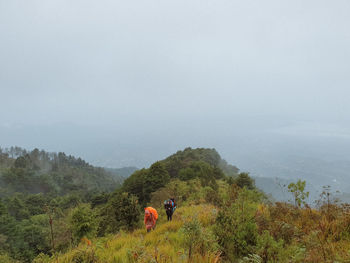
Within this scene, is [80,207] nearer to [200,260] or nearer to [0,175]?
[200,260]

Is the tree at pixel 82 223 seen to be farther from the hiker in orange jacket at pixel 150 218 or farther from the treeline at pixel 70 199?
the hiker in orange jacket at pixel 150 218

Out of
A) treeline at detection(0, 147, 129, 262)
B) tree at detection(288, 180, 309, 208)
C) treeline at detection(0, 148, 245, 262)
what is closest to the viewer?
tree at detection(288, 180, 309, 208)

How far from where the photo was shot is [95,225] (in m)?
10.6

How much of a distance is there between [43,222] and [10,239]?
10462mm

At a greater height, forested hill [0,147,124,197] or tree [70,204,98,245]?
tree [70,204,98,245]

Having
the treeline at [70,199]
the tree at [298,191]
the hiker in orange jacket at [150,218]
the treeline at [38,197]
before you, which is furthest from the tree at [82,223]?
the tree at [298,191]

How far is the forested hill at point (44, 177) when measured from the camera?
68.2 meters

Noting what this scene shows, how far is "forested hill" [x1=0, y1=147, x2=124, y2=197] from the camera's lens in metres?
68.2

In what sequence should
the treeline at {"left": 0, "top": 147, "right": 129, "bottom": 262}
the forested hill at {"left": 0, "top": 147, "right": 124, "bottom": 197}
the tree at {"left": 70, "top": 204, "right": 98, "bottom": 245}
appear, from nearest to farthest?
the tree at {"left": 70, "top": 204, "right": 98, "bottom": 245} → the treeline at {"left": 0, "top": 147, "right": 129, "bottom": 262} → the forested hill at {"left": 0, "top": 147, "right": 124, "bottom": 197}

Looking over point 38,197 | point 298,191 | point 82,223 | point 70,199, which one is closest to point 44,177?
point 38,197

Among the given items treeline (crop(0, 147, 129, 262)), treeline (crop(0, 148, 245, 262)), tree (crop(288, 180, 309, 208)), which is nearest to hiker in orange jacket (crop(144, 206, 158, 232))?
treeline (crop(0, 148, 245, 262))

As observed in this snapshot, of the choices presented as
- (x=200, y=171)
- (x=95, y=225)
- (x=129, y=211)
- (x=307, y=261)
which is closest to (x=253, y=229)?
(x=307, y=261)

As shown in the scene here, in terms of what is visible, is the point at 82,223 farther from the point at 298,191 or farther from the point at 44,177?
the point at 44,177

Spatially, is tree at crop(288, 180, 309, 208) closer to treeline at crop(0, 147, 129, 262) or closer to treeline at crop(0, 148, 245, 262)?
treeline at crop(0, 148, 245, 262)
